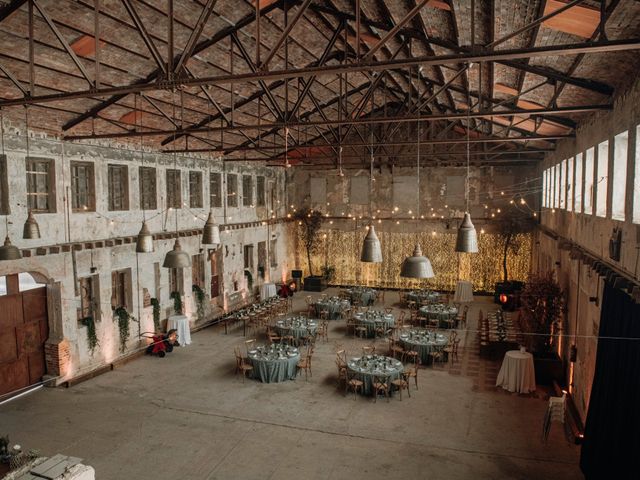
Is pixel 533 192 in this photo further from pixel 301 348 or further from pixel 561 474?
pixel 561 474

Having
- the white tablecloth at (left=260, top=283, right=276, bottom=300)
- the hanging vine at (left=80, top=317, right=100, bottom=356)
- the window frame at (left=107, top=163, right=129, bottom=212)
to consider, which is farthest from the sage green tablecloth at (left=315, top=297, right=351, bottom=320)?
the hanging vine at (left=80, top=317, right=100, bottom=356)

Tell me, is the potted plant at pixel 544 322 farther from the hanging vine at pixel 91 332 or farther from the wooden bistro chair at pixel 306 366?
the hanging vine at pixel 91 332

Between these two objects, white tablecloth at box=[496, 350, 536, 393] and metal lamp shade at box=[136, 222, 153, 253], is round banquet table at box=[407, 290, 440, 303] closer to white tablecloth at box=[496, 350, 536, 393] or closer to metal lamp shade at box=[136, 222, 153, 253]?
white tablecloth at box=[496, 350, 536, 393]

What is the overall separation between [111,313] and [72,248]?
244 centimetres

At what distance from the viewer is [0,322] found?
11281mm

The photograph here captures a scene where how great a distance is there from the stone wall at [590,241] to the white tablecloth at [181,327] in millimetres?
10738

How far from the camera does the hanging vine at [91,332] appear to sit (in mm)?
12844

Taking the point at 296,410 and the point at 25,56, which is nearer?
the point at 25,56

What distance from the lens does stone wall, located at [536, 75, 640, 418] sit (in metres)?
6.91

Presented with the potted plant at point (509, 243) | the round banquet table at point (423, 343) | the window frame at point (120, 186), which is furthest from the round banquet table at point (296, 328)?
the potted plant at point (509, 243)

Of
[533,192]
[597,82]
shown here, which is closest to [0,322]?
[597,82]

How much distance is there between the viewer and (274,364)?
40.1 ft

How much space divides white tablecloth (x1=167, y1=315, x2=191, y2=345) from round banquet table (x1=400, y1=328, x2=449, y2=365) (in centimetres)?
666

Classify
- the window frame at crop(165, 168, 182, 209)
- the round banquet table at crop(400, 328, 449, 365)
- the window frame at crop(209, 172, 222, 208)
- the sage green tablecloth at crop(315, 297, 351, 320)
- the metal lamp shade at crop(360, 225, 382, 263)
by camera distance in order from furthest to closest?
1. the window frame at crop(209, 172, 222, 208)
2. the sage green tablecloth at crop(315, 297, 351, 320)
3. the window frame at crop(165, 168, 182, 209)
4. the round banquet table at crop(400, 328, 449, 365)
5. the metal lamp shade at crop(360, 225, 382, 263)
